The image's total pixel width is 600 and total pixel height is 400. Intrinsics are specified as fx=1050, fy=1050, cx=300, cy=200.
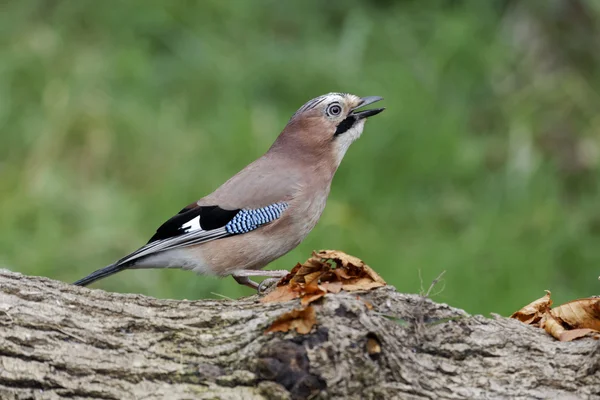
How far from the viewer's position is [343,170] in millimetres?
8148

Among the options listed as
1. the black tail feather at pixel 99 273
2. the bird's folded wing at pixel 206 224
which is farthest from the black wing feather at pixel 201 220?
the black tail feather at pixel 99 273

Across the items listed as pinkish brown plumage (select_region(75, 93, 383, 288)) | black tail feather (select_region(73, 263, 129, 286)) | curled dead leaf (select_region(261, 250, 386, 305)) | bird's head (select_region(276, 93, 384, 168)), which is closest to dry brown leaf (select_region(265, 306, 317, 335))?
curled dead leaf (select_region(261, 250, 386, 305))

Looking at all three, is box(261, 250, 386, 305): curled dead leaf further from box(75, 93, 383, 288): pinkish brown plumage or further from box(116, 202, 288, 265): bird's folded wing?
box(116, 202, 288, 265): bird's folded wing

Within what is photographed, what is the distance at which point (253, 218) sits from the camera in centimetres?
501

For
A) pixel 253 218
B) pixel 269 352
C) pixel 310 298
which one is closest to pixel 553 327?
pixel 310 298

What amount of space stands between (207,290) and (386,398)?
3742mm

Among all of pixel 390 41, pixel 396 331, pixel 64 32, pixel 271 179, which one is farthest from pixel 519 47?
pixel 396 331

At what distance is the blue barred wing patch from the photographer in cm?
496

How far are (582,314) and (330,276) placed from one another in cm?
92

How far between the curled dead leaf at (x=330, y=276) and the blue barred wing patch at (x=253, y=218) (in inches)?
52.6

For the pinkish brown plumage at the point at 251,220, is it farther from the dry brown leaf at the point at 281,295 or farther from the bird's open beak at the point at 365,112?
the dry brown leaf at the point at 281,295

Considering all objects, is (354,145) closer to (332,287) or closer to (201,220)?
(201,220)

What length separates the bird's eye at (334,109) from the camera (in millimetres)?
5422

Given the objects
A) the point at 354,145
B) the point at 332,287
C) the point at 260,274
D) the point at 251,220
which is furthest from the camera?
the point at 354,145
